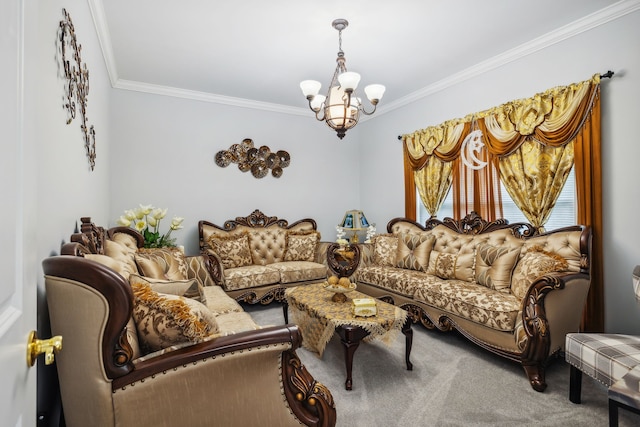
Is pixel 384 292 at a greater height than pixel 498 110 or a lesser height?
lesser

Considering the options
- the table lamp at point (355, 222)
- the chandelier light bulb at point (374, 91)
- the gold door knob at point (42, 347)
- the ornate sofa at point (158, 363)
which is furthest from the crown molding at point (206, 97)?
the gold door knob at point (42, 347)

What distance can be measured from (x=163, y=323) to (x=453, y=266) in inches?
118

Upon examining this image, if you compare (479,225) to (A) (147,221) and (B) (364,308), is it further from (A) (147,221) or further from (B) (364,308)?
(A) (147,221)

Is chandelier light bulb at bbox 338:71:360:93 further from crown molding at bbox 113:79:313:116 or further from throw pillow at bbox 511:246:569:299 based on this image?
crown molding at bbox 113:79:313:116

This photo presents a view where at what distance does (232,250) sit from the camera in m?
4.34

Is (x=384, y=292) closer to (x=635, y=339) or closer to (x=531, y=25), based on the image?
(x=635, y=339)

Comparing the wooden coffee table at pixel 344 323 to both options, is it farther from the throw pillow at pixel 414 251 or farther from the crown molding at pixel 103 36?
the crown molding at pixel 103 36

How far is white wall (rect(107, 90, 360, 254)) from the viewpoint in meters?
4.25

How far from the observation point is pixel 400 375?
2.46m

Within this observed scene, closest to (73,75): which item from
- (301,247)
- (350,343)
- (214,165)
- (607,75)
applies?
(350,343)

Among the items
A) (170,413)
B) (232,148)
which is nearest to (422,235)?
(232,148)

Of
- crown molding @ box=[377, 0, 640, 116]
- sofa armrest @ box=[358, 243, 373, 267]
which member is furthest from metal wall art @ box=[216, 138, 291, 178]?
crown molding @ box=[377, 0, 640, 116]

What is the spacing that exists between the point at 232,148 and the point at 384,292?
2.91 metres

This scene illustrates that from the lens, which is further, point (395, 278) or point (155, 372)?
point (395, 278)
